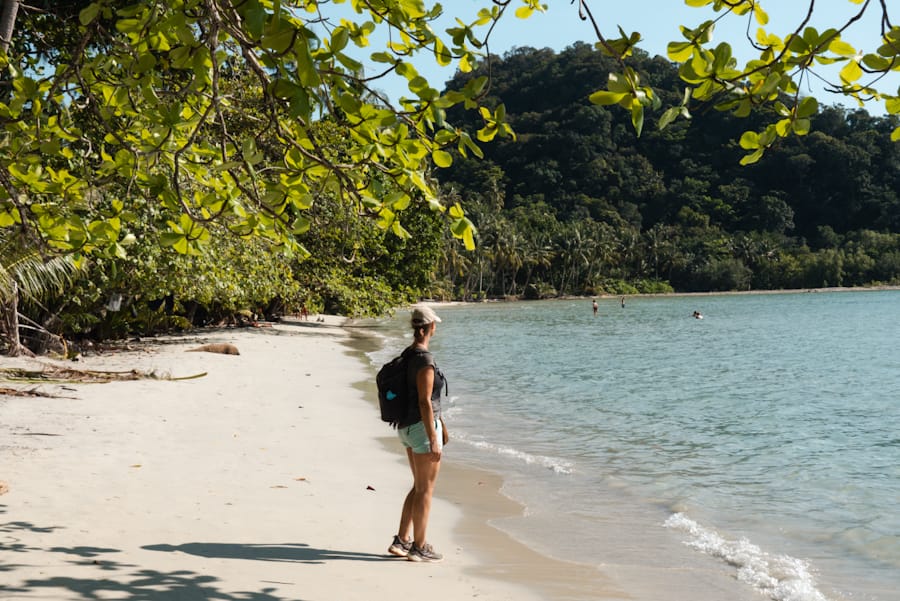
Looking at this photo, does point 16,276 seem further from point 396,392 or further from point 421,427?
point 421,427

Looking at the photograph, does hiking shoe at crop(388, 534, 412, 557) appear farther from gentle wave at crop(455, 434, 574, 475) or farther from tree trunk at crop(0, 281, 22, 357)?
tree trunk at crop(0, 281, 22, 357)

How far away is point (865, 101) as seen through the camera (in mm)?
3629

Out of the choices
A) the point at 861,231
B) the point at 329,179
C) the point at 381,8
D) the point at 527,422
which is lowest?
the point at 527,422

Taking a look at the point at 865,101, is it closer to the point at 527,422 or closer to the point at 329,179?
the point at 329,179

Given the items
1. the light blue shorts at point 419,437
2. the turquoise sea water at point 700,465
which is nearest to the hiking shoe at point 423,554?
the light blue shorts at point 419,437

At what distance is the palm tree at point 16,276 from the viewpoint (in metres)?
12.9

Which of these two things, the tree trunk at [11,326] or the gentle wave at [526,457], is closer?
the gentle wave at [526,457]

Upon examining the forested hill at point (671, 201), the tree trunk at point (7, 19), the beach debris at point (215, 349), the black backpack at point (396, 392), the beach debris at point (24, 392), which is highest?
the forested hill at point (671, 201)

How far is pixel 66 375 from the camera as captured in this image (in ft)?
43.8

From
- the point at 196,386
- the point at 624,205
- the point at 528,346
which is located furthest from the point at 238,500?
the point at 624,205

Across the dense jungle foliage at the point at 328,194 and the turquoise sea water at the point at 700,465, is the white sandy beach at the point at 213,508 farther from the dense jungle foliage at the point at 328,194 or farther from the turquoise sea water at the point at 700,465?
the dense jungle foliage at the point at 328,194

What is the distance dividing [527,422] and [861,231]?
138 meters

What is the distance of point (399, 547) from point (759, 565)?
3.05m

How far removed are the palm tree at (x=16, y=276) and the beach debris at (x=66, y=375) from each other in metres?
1.23
